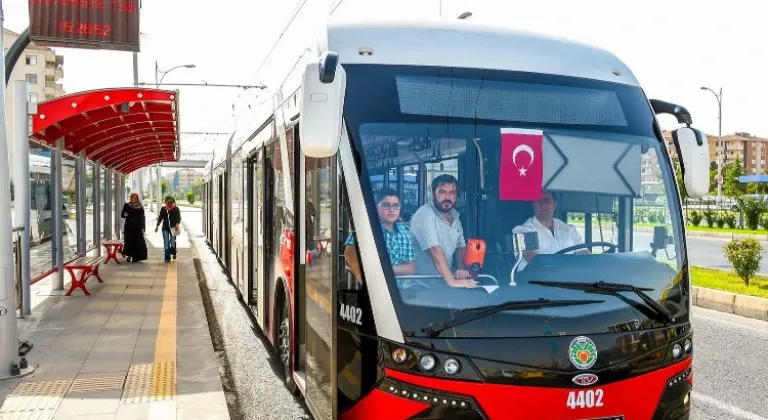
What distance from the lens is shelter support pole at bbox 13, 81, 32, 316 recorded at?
8.54 metres

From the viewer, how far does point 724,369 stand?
22.7 ft

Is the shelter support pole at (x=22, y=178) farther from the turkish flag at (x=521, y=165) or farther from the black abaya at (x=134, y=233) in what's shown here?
the black abaya at (x=134, y=233)

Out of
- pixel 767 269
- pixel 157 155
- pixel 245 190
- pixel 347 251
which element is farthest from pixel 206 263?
pixel 347 251

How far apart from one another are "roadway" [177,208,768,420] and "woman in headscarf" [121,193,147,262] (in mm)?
8956

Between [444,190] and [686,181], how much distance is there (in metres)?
1.66

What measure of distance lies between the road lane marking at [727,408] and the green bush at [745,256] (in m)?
6.70

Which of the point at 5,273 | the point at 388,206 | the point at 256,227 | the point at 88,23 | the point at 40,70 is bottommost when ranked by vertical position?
the point at 5,273

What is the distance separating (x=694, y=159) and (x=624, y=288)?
111cm

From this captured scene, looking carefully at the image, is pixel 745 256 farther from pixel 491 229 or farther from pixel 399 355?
pixel 399 355

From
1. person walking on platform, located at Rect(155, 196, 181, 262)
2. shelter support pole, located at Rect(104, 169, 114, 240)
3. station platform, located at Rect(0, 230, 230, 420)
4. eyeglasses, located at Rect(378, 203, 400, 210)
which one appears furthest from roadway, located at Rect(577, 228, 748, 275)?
shelter support pole, located at Rect(104, 169, 114, 240)

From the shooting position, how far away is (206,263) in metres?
18.8

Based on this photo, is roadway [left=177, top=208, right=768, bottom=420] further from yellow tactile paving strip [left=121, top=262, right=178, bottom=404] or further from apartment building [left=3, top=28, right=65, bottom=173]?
apartment building [left=3, top=28, right=65, bottom=173]

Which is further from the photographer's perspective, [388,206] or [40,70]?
[40,70]

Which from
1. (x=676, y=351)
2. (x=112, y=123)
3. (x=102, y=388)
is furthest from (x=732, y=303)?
(x=112, y=123)
